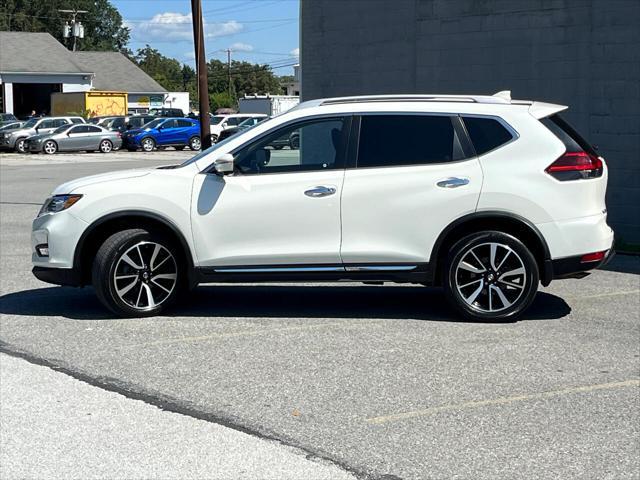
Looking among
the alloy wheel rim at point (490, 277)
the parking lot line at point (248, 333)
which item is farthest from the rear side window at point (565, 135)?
the parking lot line at point (248, 333)

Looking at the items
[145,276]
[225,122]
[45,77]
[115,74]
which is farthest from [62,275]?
[115,74]

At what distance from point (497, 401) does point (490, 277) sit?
229 cm

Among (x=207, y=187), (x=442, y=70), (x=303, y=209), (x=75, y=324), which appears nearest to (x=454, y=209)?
(x=303, y=209)

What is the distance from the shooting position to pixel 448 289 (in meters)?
8.14

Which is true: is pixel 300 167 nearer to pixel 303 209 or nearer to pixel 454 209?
pixel 303 209

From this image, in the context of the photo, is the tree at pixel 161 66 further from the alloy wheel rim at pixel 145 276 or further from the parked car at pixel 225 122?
the alloy wheel rim at pixel 145 276

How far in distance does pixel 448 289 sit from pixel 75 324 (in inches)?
125

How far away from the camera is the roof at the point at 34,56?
223 feet

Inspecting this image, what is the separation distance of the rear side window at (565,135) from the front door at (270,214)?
1770 mm

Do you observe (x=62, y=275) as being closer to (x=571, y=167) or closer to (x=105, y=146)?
(x=571, y=167)

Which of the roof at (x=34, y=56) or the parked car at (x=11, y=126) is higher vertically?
the roof at (x=34, y=56)

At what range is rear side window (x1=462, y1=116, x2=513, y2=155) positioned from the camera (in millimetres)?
8242

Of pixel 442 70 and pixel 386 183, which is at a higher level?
pixel 442 70

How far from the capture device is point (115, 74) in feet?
265
